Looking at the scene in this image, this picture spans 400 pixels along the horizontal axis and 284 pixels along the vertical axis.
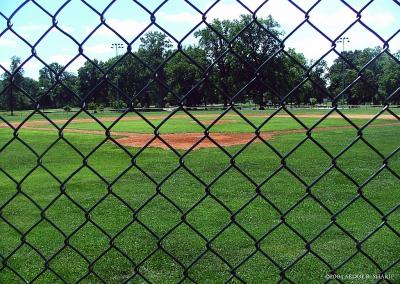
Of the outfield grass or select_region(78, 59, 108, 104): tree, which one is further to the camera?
the outfield grass

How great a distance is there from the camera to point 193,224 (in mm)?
6148

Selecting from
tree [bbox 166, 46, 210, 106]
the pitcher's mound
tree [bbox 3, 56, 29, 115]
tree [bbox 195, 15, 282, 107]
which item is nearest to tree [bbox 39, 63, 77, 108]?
tree [bbox 3, 56, 29, 115]

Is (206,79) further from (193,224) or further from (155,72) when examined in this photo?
(193,224)

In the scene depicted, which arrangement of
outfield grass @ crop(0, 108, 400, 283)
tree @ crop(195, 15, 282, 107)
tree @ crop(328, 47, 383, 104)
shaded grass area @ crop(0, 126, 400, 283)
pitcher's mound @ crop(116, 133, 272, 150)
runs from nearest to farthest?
tree @ crop(195, 15, 282, 107) → tree @ crop(328, 47, 383, 104) → shaded grass area @ crop(0, 126, 400, 283) → outfield grass @ crop(0, 108, 400, 283) → pitcher's mound @ crop(116, 133, 272, 150)

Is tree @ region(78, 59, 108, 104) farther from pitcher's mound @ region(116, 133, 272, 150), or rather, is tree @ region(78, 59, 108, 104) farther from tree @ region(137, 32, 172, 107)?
pitcher's mound @ region(116, 133, 272, 150)

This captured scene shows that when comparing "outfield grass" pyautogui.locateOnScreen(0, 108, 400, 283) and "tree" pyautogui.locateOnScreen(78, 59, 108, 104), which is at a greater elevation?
"tree" pyautogui.locateOnScreen(78, 59, 108, 104)

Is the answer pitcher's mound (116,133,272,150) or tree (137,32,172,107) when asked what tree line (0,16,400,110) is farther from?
pitcher's mound (116,133,272,150)

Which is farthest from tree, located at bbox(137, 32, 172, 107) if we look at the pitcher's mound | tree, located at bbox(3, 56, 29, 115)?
the pitcher's mound

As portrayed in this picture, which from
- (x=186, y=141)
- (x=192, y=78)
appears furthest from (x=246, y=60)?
(x=186, y=141)

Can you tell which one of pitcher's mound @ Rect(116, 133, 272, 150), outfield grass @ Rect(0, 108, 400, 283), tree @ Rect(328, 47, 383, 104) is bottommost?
pitcher's mound @ Rect(116, 133, 272, 150)

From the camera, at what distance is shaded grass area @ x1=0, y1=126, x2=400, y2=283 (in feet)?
14.5

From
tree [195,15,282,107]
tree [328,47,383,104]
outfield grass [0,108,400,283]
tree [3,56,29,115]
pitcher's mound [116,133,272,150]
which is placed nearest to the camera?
tree [3,56,29,115]

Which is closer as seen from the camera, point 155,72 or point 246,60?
point 155,72

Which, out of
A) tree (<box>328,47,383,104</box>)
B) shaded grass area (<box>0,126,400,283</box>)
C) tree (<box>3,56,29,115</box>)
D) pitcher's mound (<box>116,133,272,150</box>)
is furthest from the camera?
pitcher's mound (<box>116,133,272,150</box>)
